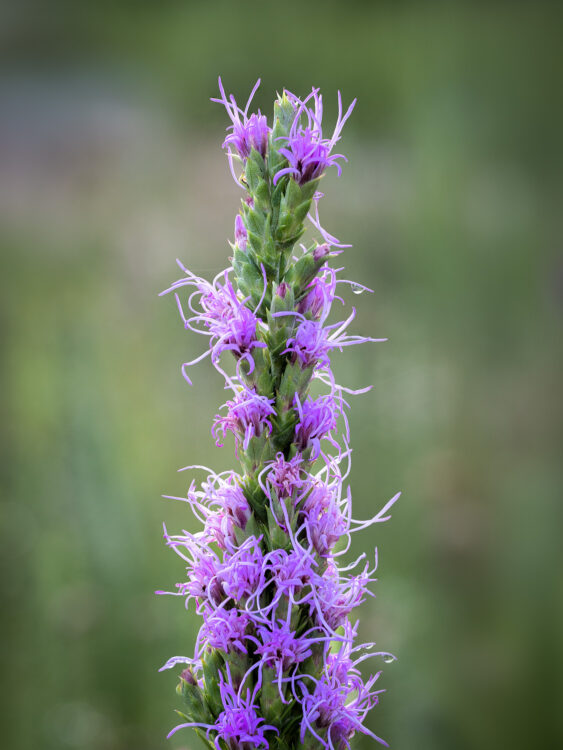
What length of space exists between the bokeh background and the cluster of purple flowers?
98 centimetres

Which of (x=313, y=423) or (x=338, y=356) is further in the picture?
(x=338, y=356)

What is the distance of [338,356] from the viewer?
1.50 meters

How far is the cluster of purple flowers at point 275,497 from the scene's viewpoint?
44 cm

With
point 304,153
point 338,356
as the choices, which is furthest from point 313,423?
point 338,356

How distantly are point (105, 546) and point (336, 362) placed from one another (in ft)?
2.08

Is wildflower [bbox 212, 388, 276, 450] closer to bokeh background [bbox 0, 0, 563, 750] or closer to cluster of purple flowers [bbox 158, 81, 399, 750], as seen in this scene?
cluster of purple flowers [bbox 158, 81, 399, 750]

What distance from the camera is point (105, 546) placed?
4.66 ft

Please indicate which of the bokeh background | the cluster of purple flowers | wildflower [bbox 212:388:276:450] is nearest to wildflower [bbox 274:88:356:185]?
the cluster of purple flowers

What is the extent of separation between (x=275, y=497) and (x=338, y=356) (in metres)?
1.08

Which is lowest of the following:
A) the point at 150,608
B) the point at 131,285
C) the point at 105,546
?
the point at 150,608

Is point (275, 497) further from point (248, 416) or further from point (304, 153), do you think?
point (304, 153)

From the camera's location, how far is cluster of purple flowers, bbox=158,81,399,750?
44 cm

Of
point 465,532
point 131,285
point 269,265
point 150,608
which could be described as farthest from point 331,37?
point 269,265

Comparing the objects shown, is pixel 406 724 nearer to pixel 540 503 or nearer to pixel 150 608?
pixel 150 608
